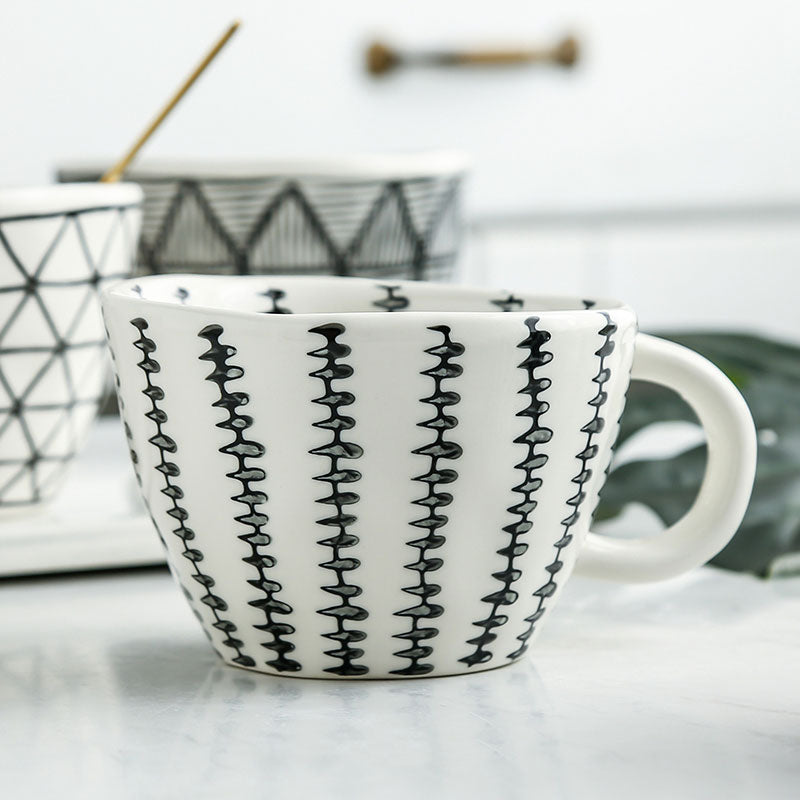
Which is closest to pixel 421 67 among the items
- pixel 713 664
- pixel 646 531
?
pixel 646 531

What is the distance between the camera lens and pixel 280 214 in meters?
0.36

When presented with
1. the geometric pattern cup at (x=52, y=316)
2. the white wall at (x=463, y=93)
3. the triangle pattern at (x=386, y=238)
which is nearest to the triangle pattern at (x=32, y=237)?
the geometric pattern cup at (x=52, y=316)

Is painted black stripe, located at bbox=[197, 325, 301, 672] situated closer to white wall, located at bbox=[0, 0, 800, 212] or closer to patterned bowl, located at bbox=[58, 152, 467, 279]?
patterned bowl, located at bbox=[58, 152, 467, 279]

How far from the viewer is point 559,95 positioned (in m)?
1.55

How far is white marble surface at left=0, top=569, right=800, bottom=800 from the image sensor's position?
0.56 feet

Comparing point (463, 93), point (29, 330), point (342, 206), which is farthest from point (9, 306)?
point (463, 93)

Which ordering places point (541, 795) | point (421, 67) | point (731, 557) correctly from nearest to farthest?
point (541, 795) < point (731, 557) < point (421, 67)

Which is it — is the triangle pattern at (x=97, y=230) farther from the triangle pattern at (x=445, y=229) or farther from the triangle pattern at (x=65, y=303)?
the triangle pattern at (x=445, y=229)

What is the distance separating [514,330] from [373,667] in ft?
0.23

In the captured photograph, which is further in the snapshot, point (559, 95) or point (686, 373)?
point (559, 95)

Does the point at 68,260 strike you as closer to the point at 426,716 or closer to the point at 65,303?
the point at 65,303

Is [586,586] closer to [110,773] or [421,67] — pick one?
[110,773]

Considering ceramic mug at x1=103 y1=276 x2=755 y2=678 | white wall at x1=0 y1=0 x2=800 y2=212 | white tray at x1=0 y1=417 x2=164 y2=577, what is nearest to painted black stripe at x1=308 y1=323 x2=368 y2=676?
ceramic mug at x1=103 y1=276 x2=755 y2=678

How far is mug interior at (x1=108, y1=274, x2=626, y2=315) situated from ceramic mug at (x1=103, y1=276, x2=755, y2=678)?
0.02 m
